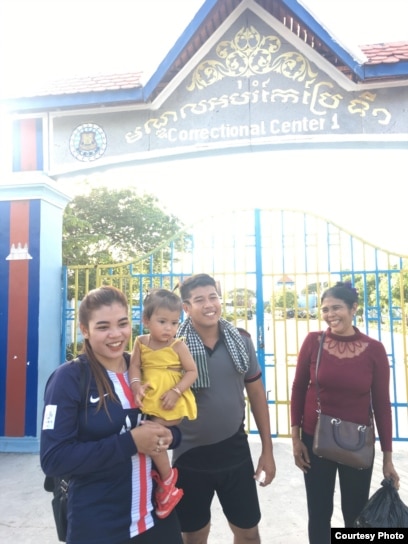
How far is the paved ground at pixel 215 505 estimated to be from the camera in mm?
2820

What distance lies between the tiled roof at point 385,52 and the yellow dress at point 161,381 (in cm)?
357

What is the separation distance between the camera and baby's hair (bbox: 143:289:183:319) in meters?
2.00

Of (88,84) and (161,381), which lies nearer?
(161,381)

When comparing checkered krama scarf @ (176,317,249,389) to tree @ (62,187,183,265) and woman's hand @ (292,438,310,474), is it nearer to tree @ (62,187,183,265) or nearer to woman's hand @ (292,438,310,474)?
woman's hand @ (292,438,310,474)

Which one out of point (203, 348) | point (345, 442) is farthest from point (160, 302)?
point (345, 442)

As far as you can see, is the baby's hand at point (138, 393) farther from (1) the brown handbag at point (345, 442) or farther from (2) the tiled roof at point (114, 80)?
(2) the tiled roof at point (114, 80)

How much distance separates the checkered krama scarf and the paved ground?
146 cm

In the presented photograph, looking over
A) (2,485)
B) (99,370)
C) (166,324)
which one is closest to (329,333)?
(166,324)

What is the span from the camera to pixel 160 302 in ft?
6.56

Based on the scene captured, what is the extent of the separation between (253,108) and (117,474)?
3788 millimetres

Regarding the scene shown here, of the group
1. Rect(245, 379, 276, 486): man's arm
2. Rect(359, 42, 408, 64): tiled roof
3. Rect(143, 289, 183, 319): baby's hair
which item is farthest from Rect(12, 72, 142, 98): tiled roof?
Rect(245, 379, 276, 486): man's arm

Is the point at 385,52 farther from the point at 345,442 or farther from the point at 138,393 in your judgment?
the point at 138,393

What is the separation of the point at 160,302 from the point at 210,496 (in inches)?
38.1

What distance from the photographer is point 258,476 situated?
2.14 meters
